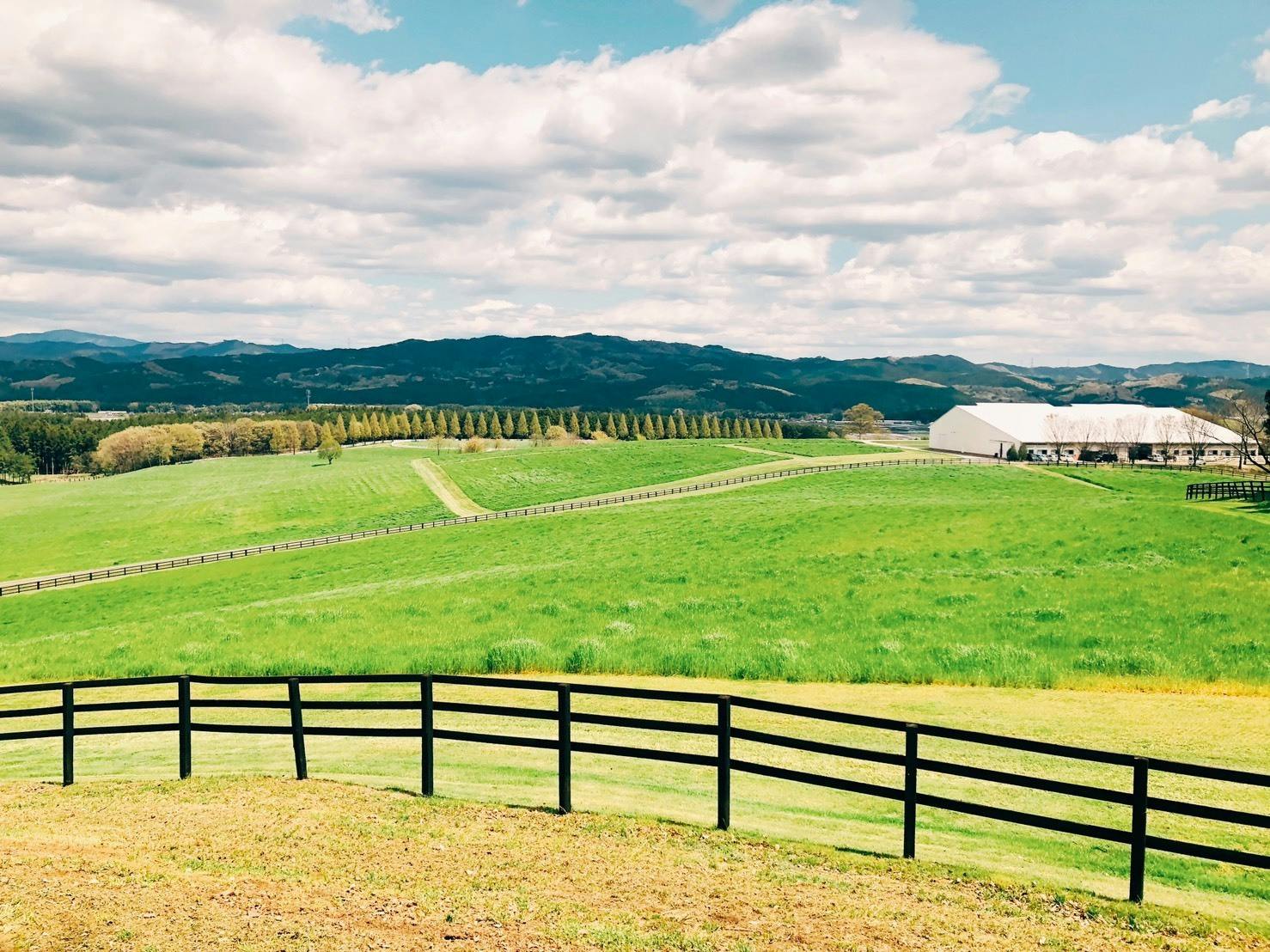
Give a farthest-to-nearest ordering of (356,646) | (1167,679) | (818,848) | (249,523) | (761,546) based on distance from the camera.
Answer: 1. (249,523)
2. (761,546)
3. (356,646)
4. (1167,679)
5. (818,848)

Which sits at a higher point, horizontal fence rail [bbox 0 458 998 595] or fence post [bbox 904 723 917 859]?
fence post [bbox 904 723 917 859]

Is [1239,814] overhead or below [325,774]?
overhead

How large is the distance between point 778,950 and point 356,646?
22299mm

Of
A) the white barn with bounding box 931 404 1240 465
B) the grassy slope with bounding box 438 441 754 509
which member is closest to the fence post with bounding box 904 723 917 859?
the grassy slope with bounding box 438 441 754 509

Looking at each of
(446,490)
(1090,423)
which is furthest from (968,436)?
(446,490)

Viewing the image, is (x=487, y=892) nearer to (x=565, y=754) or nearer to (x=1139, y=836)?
(x=565, y=754)

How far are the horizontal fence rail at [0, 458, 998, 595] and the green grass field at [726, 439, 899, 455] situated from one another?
85.5 feet

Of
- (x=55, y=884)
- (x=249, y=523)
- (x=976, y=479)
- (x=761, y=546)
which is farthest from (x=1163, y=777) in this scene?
(x=249, y=523)

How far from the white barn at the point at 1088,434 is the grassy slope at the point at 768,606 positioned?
9363 centimetres

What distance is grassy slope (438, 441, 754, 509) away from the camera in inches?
4163

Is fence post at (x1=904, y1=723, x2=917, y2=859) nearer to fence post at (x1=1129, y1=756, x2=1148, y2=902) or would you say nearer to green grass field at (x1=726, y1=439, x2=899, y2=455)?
fence post at (x1=1129, y1=756, x2=1148, y2=902)

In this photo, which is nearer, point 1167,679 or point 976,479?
point 1167,679

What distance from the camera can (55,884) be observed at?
33.4 feet

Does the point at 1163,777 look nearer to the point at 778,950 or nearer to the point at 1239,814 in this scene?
the point at 1239,814
